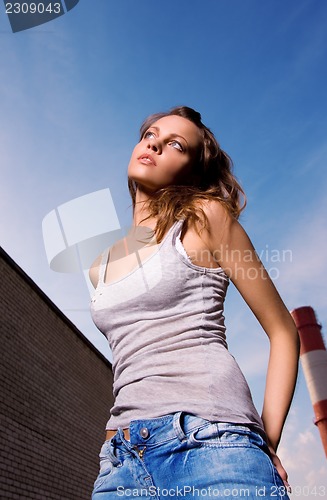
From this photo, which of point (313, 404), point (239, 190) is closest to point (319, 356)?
point (313, 404)

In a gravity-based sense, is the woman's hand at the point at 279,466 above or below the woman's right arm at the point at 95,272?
below

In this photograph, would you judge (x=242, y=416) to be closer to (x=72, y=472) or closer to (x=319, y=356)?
(x=72, y=472)

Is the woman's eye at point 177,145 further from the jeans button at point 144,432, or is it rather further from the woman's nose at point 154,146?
the jeans button at point 144,432

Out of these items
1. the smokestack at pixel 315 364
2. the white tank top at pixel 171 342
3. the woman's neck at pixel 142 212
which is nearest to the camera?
the white tank top at pixel 171 342

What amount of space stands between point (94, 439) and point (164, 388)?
28.2ft

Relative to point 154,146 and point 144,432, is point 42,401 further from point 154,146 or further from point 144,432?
point 144,432

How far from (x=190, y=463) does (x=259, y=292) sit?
1.60 ft

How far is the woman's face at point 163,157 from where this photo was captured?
59.6 inches

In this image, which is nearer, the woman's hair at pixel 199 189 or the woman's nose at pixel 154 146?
the woman's hair at pixel 199 189

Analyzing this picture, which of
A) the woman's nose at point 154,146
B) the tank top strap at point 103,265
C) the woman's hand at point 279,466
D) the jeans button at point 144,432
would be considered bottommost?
the woman's hand at point 279,466

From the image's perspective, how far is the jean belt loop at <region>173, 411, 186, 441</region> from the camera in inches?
35.4

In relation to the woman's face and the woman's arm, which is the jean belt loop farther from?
the woman's face

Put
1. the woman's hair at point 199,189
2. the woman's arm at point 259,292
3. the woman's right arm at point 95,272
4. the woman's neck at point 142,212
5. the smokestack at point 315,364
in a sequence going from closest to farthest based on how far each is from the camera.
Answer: the woman's arm at point 259,292
the woman's hair at point 199,189
the woman's neck at point 142,212
the woman's right arm at point 95,272
the smokestack at point 315,364

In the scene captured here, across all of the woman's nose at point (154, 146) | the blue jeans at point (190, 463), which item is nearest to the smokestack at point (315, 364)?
the woman's nose at point (154, 146)
